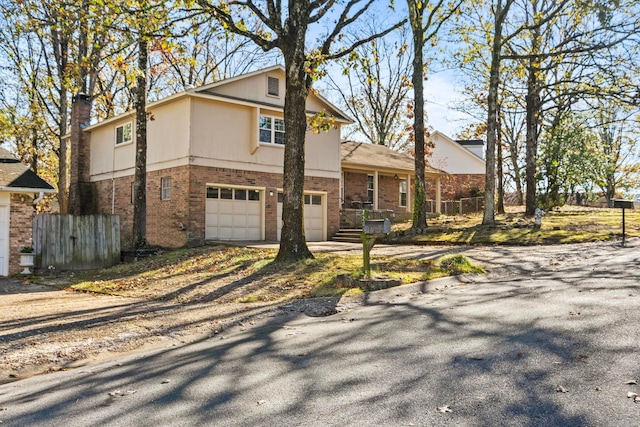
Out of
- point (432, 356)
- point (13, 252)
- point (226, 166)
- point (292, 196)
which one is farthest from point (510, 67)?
point (432, 356)

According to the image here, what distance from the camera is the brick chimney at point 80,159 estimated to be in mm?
24734

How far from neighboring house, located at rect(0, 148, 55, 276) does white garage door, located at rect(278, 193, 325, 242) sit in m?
10.5

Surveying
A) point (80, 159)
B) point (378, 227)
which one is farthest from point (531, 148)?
point (80, 159)

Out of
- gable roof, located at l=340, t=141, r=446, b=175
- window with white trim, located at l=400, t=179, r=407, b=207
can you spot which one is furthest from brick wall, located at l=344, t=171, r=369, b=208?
window with white trim, located at l=400, t=179, r=407, b=207

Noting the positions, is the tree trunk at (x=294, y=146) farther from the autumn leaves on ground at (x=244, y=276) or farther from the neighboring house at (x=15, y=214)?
the neighboring house at (x=15, y=214)

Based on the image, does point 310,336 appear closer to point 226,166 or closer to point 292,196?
point 292,196

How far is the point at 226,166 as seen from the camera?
20.2 metres

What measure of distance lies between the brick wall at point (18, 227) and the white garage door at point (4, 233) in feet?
0.32

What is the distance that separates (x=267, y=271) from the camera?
1187 centimetres

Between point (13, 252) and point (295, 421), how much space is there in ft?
49.4

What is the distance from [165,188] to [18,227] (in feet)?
18.9

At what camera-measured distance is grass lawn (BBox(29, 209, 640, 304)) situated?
10.1m

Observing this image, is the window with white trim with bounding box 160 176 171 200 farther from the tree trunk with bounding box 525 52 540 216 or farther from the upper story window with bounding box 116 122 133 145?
the tree trunk with bounding box 525 52 540 216

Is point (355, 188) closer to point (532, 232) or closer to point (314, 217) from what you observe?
point (314, 217)
